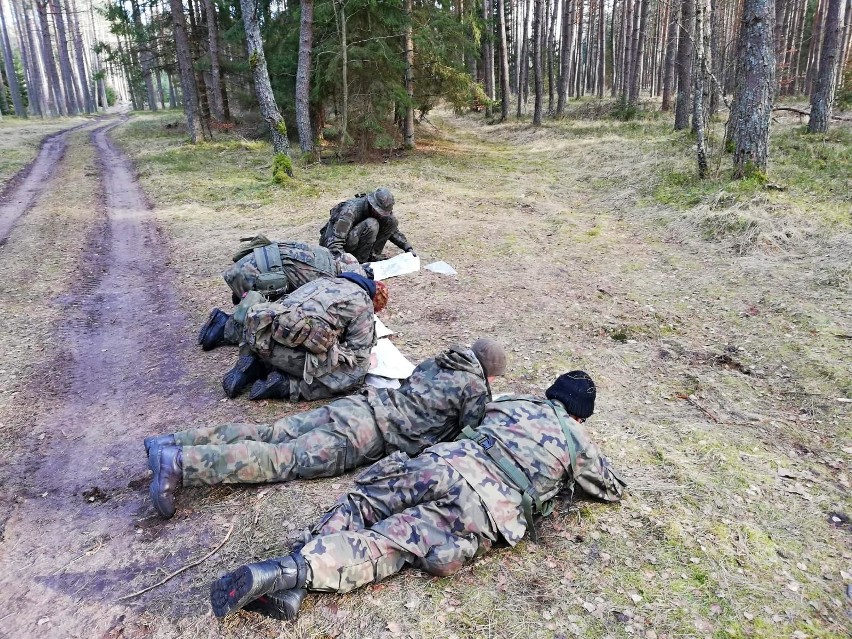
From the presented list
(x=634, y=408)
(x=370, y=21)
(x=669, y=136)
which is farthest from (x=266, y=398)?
(x=669, y=136)

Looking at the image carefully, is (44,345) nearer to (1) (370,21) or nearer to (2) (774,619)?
(2) (774,619)

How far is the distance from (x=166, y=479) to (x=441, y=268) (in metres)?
5.54

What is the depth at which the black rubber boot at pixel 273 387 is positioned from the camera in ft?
15.2

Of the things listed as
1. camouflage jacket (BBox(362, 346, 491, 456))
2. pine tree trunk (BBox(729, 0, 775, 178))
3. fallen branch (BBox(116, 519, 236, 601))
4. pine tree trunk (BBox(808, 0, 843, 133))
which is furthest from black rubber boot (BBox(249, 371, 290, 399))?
pine tree trunk (BBox(808, 0, 843, 133))

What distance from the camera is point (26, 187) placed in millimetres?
14820

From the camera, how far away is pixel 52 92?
152 ft

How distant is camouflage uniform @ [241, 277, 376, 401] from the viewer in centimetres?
442

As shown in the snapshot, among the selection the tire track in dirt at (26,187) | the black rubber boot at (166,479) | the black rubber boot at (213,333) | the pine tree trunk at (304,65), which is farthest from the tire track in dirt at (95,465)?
the pine tree trunk at (304,65)

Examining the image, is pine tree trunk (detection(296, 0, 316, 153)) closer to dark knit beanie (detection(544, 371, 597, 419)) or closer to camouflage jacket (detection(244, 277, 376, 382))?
camouflage jacket (detection(244, 277, 376, 382))

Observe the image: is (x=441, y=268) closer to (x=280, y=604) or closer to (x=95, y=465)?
(x=95, y=465)

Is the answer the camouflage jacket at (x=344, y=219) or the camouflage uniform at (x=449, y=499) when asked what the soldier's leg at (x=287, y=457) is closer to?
the camouflage uniform at (x=449, y=499)

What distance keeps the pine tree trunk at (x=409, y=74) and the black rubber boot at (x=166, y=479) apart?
15310mm

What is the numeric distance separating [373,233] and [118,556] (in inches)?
218

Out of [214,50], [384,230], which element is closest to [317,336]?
[384,230]
